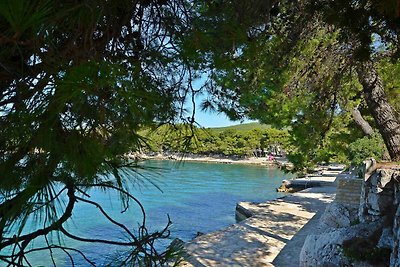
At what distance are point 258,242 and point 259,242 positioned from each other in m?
0.02

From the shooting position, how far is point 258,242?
22.7 feet

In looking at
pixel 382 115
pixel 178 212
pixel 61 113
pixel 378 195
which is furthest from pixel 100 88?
pixel 178 212

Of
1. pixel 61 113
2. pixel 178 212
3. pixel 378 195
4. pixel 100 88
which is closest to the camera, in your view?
pixel 100 88

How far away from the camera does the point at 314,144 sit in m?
8.06

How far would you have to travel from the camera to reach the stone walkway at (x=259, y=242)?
19.0 feet

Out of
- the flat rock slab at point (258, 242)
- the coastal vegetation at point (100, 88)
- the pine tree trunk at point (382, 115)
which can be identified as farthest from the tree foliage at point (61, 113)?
the pine tree trunk at point (382, 115)

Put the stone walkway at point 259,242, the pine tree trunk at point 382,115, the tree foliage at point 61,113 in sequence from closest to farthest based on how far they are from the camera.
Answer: the tree foliage at point 61,113 → the pine tree trunk at point 382,115 → the stone walkway at point 259,242

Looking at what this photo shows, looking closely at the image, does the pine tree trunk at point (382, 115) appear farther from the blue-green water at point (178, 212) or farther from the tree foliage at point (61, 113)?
the tree foliage at point (61, 113)

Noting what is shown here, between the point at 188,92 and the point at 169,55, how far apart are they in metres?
0.46

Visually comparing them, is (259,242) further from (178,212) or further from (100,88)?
(178,212)

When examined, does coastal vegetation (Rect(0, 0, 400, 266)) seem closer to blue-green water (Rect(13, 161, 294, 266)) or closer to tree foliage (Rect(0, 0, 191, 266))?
tree foliage (Rect(0, 0, 191, 266))

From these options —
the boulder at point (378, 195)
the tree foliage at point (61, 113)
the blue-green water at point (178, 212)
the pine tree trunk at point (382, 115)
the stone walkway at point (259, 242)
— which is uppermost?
the pine tree trunk at point (382, 115)

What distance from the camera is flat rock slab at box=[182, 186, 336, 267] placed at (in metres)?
5.78

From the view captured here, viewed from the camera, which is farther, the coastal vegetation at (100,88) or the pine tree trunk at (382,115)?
the pine tree trunk at (382,115)
